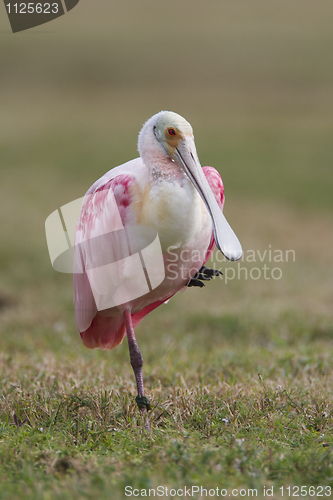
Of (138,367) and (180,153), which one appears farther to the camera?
(138,367)

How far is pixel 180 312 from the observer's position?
7957mm

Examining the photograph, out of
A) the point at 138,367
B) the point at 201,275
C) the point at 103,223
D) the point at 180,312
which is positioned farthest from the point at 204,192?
the point at 180,312

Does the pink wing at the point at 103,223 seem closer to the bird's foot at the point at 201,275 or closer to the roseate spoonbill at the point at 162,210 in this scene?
the roseate spoonbill at the point at 162,210

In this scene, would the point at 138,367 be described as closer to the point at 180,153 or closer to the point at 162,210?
the point at 162,210

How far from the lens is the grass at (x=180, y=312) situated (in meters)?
2.89

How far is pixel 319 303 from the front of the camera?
8.04 m

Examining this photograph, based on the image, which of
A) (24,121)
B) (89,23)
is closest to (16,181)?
(24,121)

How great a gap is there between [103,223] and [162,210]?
0.46 metres

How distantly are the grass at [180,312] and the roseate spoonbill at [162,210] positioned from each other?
1.77 feet

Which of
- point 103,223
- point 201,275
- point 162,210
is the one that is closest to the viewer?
point 162,210

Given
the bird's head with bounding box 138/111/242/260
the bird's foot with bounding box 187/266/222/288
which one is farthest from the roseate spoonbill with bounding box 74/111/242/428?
the bird's foot with bounding box 187/266/222/288

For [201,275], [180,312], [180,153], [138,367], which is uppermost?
[180,153]

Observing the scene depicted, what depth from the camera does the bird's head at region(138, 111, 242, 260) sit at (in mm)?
3863

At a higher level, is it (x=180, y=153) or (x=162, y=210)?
(x=180, y=153)
